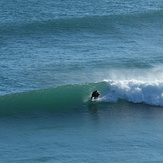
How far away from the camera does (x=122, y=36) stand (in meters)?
51.6

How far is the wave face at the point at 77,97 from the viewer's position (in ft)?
124

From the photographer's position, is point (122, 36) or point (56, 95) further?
point (122, 36)

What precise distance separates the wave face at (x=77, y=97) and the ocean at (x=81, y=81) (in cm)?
5

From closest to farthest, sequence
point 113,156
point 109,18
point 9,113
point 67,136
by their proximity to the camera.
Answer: point 113,156 → point 67,136 → point 9,113 → point 109,18

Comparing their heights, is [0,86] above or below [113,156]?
above

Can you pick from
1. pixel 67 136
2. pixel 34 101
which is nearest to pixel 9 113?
pixel 34 101

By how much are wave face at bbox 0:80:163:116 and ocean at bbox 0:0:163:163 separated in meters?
0.05

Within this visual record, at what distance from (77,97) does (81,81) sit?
10.9ft

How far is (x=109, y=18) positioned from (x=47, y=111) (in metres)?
19.1

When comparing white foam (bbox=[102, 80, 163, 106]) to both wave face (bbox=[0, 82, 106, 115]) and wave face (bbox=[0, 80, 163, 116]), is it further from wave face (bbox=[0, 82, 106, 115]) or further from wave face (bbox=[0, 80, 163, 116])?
wave face (bbox=[0, 82, 106, 115])

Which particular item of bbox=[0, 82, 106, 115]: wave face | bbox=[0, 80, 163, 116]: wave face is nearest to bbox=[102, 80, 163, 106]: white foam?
bbox=[0, 80, 163, 116]: wave face

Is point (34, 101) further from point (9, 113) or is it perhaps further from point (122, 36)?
point (122, 36)

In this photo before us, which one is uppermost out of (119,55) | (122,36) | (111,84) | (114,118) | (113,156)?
(122,36)

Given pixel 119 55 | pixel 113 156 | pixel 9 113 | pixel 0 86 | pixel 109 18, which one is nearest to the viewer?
pixel 113 156
